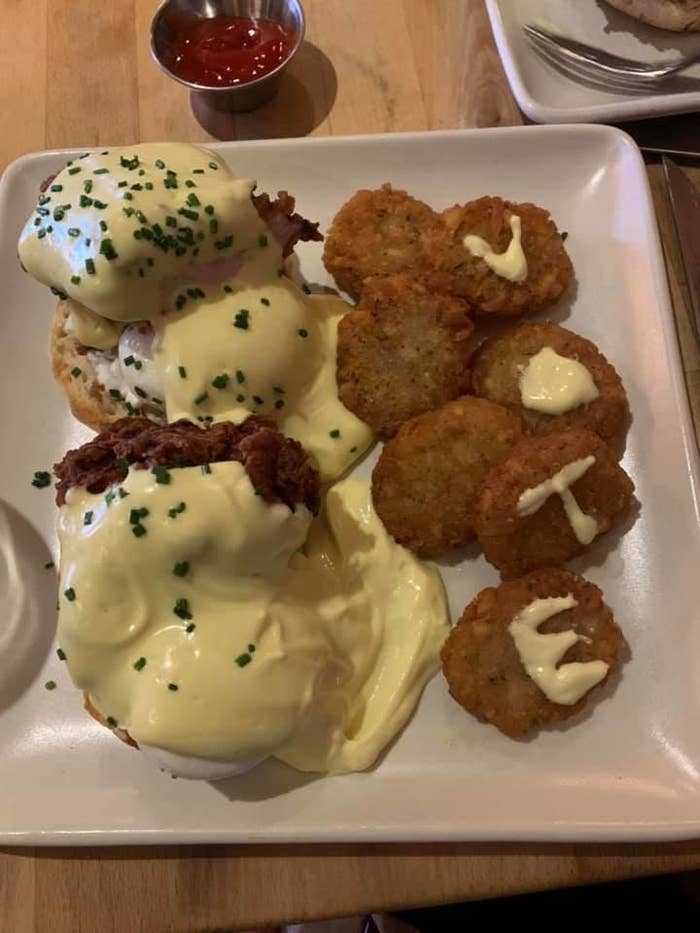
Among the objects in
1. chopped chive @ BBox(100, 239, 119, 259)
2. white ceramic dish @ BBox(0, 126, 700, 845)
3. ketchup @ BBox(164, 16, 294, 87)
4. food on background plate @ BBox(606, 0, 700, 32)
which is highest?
food on background plate @ BBox(606, 0, 700, 32)

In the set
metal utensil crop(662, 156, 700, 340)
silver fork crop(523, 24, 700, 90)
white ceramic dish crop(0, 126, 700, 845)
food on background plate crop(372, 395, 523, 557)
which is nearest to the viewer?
white ceramic dish crop(0, 126, 700, 845)

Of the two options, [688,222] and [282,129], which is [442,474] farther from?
[282,129]

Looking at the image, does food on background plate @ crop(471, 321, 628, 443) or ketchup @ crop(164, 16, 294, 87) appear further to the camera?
ketchup @ crop(164, 16, 294, 87)

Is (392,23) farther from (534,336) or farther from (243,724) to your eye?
(243,724)

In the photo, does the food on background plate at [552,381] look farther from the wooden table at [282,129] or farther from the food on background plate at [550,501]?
the wooden table at [282,129]

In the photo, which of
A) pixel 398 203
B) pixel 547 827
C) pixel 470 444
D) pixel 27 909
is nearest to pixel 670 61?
pixel 398 203

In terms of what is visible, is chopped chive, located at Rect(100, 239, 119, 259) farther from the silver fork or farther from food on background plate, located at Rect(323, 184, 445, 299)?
the silver fork

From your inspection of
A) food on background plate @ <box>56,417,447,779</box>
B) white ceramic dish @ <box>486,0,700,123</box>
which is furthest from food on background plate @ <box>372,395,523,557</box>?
white ceramic dish @ <box>486,0,700,123</box>
